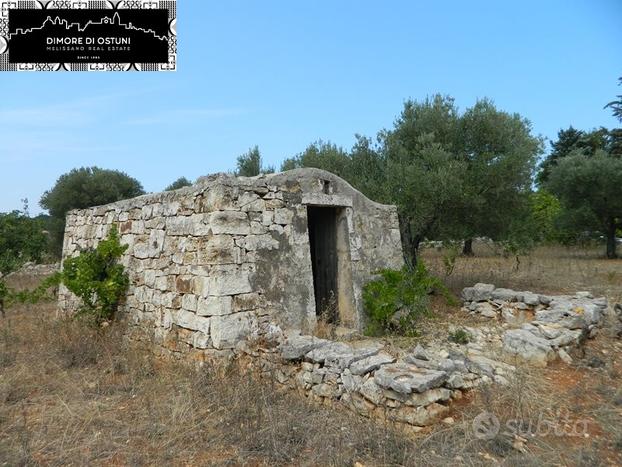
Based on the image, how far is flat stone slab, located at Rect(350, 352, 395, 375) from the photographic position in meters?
3.95

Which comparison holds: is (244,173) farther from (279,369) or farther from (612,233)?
(612,233)

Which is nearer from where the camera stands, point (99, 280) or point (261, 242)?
point (261, 242)

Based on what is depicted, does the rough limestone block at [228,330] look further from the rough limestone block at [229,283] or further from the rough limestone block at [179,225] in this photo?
the rough limestone block at [179,225]

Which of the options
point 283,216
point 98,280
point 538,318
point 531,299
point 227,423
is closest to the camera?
point 227,423

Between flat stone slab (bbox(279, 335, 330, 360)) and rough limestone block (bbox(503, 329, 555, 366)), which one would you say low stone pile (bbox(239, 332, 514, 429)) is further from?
rough limestone block (bbox(503, 329, 555, 366))

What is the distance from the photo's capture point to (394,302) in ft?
19.9

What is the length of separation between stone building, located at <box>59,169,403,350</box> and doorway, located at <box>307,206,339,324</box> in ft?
0.06

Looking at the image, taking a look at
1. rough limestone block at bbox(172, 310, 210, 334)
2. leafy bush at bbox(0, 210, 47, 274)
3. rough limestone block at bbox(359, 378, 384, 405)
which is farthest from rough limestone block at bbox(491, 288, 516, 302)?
leafy bush at bbox(0, 210, 47, 274)

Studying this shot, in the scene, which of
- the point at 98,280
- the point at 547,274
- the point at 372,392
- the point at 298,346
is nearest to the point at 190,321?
the point at 298,346

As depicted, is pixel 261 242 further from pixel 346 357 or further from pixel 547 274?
pixel 547 274

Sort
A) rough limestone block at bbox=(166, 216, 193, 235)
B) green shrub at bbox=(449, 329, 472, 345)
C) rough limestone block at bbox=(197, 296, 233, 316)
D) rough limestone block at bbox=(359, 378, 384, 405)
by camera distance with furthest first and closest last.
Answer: green shrub at bbox=(449, 329, 472, 345) < rough limestone block at bbox=(166, 216, 193, 235) < rough limestone block at bbox=(197, 296, 233, 316) < rough limestone block at bbox=(359, 378, 384, 405)

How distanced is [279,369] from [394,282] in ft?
7.94

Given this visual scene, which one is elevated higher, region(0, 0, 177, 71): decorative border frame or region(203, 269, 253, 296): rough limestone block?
region(0, 0, 177, 71): decorative border frame

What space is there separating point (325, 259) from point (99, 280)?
3780 millimetres
